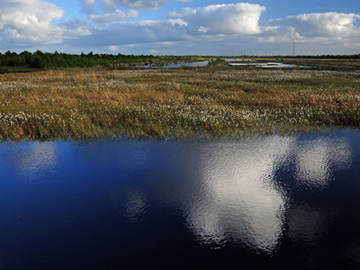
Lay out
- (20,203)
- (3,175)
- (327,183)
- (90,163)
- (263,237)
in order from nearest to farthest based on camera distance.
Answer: (263,237) → (20,203) → (327,183) → (3,175) → (90,163)

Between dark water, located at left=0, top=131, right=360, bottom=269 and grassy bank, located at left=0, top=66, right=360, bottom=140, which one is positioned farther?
grassy bank, located at left=0, top=66, right=360, bottom=140

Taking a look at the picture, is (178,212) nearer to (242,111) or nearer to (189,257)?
(189,257)

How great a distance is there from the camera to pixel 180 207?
6.29m

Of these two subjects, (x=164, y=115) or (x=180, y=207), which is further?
(x=164, y=115)

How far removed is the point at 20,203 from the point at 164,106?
11.0 meters

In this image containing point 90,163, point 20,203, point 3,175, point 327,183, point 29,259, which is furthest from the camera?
point 90,163

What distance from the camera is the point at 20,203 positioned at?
6.52 meters

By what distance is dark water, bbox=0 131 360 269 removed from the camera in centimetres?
470

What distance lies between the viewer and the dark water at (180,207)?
4.70m

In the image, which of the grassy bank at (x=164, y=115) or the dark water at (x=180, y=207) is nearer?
the dark water at (x=180, y=207)

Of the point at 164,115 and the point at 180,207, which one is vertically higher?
the point at 164,115

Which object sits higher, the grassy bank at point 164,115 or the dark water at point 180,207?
the grassy bank at point 164,115

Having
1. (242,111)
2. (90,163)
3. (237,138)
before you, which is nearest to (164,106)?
(242,111)

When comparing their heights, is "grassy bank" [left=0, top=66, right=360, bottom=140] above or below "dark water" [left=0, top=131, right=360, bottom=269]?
above
